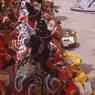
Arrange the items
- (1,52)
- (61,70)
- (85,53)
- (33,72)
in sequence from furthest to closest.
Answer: (85,53)
(1,52)
(61,70)
(33,72)

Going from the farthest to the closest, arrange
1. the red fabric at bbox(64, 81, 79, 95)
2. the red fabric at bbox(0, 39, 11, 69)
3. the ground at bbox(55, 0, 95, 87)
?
the ground at bbox(55, 0, 95, 87)
the red fabric at bbox(0, 39, 11, 69)
the red fabric at bbox(64, 81, 79, 95)

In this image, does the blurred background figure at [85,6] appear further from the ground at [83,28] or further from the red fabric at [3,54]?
the red fabric at [3,54]

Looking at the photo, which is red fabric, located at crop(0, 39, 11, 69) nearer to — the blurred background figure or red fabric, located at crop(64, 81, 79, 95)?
red fabric, located at crop(64, 81, 79, 95)

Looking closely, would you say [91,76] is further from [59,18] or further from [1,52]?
[59,18]

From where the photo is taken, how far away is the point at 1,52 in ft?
16.6

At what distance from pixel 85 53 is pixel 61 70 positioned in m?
1.44

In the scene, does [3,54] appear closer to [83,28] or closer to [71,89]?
[71,89]

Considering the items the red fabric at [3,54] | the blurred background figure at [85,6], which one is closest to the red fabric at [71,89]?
the red fabric at [3,54]

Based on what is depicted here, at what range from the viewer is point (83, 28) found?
6777 millimetres

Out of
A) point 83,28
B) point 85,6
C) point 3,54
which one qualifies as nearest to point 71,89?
point 3,54

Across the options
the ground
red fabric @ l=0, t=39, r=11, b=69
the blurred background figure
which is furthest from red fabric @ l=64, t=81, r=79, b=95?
the blurred background figure

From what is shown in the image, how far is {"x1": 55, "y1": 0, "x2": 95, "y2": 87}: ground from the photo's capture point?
5.54 metres

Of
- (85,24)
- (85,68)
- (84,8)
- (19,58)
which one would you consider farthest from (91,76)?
(84,8)

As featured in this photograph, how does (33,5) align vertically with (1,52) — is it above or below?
above
